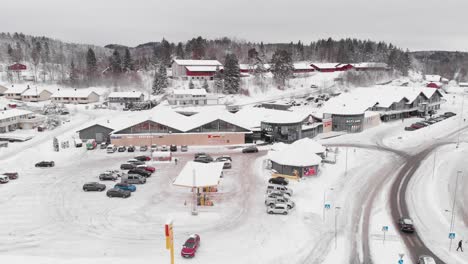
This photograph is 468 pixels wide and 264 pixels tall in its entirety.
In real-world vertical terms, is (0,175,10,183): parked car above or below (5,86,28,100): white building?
below

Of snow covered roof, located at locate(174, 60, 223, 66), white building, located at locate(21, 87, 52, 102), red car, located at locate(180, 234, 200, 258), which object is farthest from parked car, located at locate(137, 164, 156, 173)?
white building, located at locate(21, 87, 52, 102)

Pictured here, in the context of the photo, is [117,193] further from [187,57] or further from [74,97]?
[187,57]

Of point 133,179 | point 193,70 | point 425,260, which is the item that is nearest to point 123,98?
point 193,70

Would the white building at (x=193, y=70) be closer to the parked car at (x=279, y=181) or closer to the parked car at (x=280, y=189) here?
the parked car at (x=279, y=181)

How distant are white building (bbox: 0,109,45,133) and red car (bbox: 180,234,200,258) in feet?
184

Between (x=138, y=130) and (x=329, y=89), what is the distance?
74479mm

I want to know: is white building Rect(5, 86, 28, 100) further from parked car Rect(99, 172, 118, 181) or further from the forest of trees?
parked car Rect(99, 172, 118, 181)

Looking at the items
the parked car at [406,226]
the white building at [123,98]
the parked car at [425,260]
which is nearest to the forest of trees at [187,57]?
the white building at [123,98]

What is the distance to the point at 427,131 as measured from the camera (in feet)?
215

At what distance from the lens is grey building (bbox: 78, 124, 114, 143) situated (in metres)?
57.8

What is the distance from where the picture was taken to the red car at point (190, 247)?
2369 centimetres

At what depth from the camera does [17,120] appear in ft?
222

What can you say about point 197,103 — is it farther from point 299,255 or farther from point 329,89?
point 299,255

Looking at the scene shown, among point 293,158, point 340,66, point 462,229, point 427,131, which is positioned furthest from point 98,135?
point 340,66
